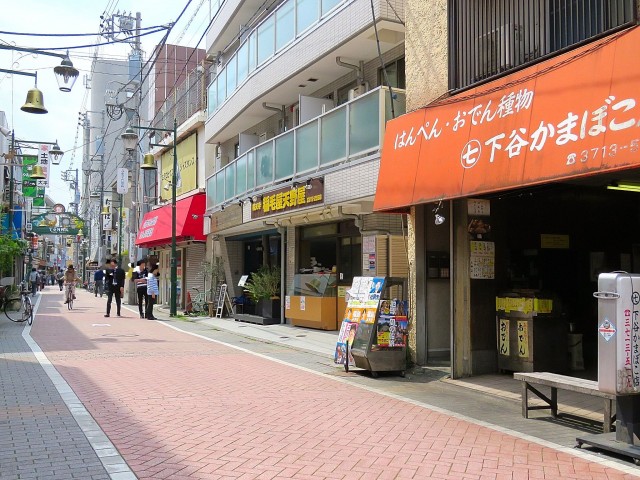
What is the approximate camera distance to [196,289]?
24094 millimetres

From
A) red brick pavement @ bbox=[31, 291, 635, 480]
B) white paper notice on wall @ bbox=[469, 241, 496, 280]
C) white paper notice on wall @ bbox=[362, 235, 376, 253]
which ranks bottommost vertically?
red brick pavement @ bbox=[31, 291, 635, 480]

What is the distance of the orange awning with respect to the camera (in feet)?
19.4

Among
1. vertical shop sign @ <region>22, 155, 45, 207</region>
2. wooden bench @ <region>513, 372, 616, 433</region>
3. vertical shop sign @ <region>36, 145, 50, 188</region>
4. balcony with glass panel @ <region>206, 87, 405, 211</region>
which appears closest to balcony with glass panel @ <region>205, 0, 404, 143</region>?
balcony with glass panel @ <region>206, 87, 405, 211</region>

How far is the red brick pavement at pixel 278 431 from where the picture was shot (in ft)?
16.9

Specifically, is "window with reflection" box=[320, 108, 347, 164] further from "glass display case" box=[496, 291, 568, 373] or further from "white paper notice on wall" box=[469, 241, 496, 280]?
"glass display case" box=[496, 291, 568, 373]

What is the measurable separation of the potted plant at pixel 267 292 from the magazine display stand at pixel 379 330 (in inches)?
321

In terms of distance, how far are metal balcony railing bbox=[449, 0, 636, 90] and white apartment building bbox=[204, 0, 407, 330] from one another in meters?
1.66

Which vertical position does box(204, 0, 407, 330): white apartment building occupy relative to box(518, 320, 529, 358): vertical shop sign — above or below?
above

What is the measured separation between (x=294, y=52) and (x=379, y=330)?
27.2 feet

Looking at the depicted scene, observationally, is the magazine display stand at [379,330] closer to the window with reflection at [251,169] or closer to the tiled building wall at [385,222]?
the tiled building wall at [385,222]

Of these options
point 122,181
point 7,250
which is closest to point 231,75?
point 7,250

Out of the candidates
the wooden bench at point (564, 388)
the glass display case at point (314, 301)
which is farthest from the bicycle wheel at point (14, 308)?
the wooden bench at point (564, 388)

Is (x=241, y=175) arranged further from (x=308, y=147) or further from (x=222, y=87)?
(x=308, y=147)

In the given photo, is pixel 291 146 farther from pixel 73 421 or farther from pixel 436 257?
pixel 73 421
